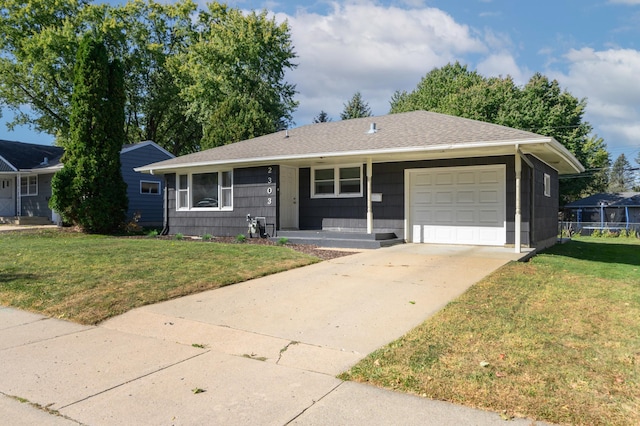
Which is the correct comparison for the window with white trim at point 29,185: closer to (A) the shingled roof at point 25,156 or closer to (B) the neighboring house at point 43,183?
(B) the neighboring house at point 43,183

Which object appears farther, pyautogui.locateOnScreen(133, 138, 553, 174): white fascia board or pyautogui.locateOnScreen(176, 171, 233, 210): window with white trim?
pyautogui.locateOnScreen(176, 171, 233, 210): window with white trim

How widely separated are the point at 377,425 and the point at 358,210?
1083 centimetres

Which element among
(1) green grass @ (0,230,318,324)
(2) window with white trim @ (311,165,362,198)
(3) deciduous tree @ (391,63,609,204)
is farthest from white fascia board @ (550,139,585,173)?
(3) deciduous tree @ (391,63,609,204)

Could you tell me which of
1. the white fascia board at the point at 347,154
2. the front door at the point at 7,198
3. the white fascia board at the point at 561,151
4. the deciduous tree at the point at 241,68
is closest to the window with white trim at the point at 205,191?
the white fascia board at the point at 347,154

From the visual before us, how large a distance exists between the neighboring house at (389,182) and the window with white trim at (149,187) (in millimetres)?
7734

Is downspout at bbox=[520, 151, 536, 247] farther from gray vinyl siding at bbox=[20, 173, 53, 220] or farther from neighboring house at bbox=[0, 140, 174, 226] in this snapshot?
gray vinyl siding at bbox=[20, 173, 53, 220]

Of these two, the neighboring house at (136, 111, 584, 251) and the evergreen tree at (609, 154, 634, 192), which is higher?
the evergreen tree at (609, 154, 634, 192)

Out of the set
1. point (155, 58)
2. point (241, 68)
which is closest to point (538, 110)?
point (241, 68)

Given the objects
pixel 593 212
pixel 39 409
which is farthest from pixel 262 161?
pixel 593 212

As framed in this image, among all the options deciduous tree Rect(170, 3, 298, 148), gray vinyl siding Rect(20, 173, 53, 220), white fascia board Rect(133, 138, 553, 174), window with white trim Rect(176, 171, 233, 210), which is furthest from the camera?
deciduous tree Rect(170, 3, 298, 148)

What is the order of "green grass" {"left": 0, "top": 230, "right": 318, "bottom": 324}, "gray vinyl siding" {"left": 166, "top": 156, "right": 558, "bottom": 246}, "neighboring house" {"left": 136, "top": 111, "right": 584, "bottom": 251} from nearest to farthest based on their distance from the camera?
"green grass" {"left": 0, "top": 230, "right": 318, "bottom": 324}
"neighboring house" {"left": 136, "top": 111, "right": 584, "bottom": 251}
"gray vinyl siding" {"left": 166, "top": 156, "right": 558, "bottom": 246}

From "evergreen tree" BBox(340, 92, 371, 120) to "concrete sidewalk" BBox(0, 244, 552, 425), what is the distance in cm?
3766

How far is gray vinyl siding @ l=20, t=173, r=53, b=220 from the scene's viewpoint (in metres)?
24.2

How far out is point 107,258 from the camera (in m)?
8.84
